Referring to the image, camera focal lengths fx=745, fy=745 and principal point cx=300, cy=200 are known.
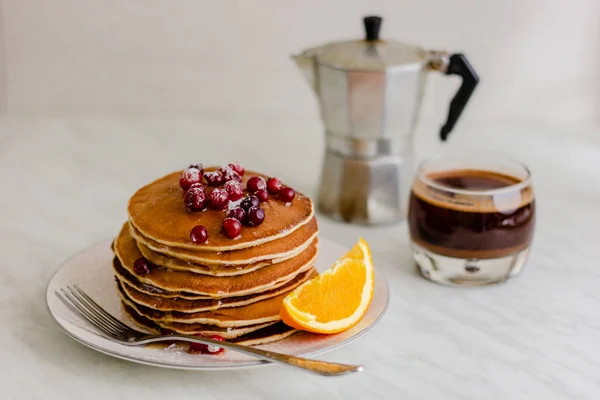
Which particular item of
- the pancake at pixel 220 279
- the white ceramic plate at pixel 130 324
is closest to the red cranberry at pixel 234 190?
the pancake at pixel 220 279

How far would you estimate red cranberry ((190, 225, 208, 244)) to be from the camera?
1040mm

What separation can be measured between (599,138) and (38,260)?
1.54m

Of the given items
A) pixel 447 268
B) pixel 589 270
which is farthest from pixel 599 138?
pixel 447 268

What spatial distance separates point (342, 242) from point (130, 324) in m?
0.52

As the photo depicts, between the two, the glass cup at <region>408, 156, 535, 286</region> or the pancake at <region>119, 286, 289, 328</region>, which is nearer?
the pancake at <region>119, 286, 289, 328</region>

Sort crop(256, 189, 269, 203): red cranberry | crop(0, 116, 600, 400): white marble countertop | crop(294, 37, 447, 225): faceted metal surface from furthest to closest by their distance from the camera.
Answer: crop(294, 37, 447, 225): faceted metal surface
crop(256, 189, 269, 203): red cranberry
crop(0, 116, 600, 400): white marble countertop

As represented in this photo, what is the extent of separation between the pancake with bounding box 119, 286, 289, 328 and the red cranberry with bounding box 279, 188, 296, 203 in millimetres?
183

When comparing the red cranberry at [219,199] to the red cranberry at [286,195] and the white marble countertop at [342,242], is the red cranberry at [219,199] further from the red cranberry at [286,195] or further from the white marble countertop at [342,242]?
the white marble countertop at [342,242]

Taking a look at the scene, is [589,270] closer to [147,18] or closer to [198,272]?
[198,272]

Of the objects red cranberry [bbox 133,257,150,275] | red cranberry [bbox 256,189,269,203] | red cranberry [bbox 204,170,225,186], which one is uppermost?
red cranberry [bbox 204,170,225,186]

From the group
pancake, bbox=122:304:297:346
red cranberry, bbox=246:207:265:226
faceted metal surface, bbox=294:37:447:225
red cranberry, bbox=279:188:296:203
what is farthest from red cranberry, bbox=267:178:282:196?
faceted metal surface, bbox=294:37:447:225

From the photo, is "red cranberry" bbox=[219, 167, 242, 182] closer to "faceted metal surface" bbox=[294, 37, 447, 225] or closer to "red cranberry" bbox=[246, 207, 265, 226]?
"red cranberry" bbox=[246, 207, 265, 226]

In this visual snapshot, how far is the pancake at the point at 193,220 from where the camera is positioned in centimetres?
105

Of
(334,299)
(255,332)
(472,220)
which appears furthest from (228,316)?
(472,220)
